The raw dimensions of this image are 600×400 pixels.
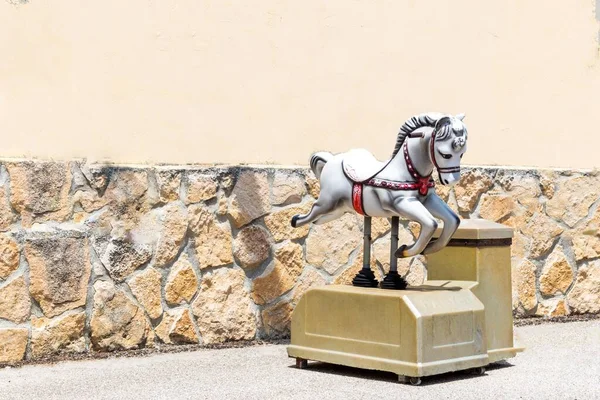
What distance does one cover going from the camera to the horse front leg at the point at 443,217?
559cm

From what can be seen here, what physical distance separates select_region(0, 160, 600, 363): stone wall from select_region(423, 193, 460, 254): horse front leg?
1.47 metres

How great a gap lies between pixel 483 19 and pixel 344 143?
1.66m

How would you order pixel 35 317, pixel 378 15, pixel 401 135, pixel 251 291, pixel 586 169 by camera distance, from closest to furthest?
pixel 401 135 < pixel 35 317 < pixel 251 291 < pixel 378 15 < pixel 586 169

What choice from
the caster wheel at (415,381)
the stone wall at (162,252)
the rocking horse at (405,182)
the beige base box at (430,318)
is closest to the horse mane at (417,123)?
the rocking horse at (405,182)

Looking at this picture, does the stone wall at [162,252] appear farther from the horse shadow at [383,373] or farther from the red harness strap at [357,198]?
the red harness strap at [357,198]

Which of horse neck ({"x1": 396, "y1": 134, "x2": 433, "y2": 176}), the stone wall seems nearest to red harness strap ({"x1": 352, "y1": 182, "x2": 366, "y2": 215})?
horse neck ({"x1": 396, "y1": 134, "x2": 433, "y2": 176})

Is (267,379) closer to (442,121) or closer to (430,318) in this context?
(430,318)

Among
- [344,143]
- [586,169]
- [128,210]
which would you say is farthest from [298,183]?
[586,169]

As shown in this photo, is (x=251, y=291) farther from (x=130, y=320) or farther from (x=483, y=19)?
(x=483, y=19)

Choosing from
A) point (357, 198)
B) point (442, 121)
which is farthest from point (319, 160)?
point (442, 121)

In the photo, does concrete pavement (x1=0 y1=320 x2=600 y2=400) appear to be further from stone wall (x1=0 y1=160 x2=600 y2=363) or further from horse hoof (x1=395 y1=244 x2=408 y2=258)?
horse hoof (x1=395 y1=244 x2=408 y2=258)

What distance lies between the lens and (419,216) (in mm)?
5441

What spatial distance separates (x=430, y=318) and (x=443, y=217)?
2.06 ft

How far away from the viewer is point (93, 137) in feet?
20.4
